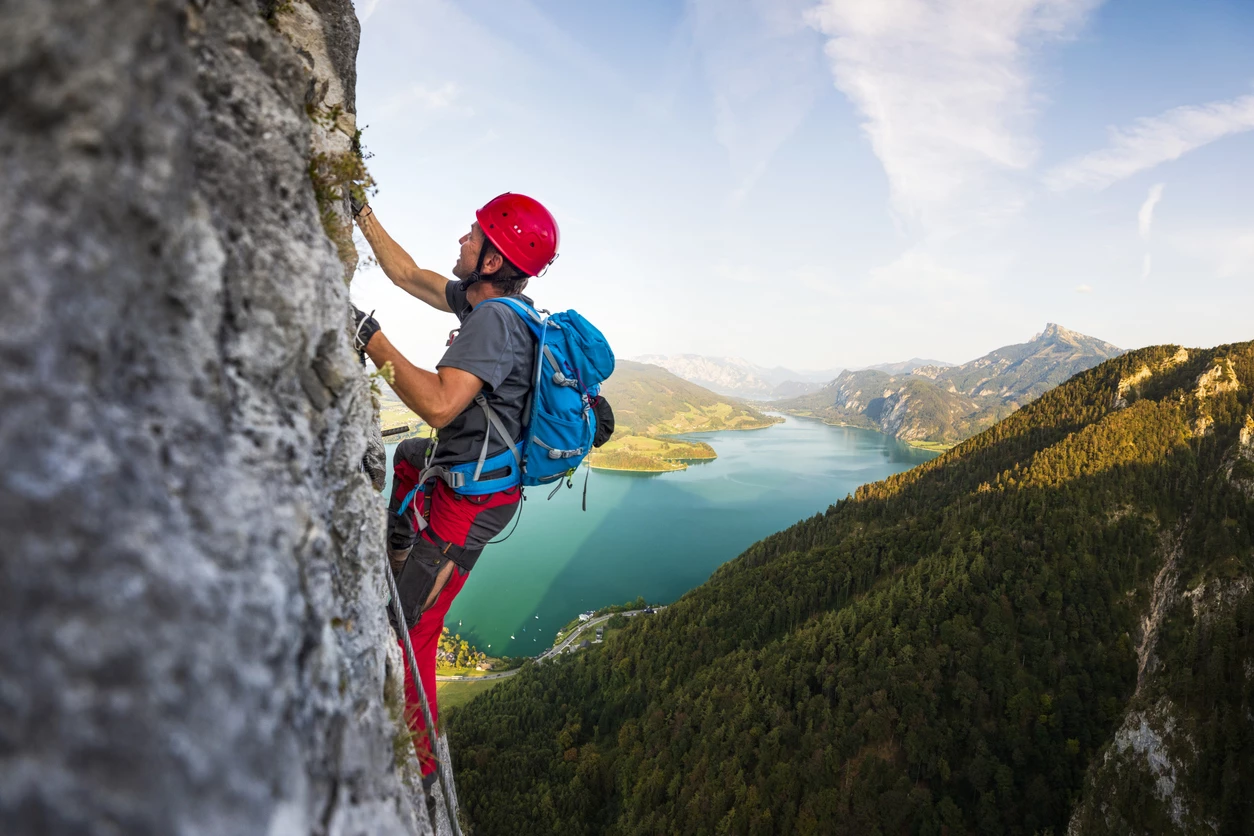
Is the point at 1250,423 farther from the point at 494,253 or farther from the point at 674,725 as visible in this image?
the point at 494,253

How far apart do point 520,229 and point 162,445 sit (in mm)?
2598

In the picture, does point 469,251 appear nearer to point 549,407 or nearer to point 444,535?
point 549,407

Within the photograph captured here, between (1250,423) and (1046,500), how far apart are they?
2379 centimetres

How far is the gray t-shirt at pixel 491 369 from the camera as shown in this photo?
279cm

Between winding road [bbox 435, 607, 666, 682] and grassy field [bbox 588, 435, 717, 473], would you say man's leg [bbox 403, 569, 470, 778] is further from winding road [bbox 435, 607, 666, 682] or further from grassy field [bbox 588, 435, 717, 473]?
grassy field [bbox 588, 435, 717, 473]

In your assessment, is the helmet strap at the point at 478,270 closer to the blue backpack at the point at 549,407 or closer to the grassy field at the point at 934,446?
the blue backpack at the point at 549,407

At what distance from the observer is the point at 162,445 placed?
1258mm

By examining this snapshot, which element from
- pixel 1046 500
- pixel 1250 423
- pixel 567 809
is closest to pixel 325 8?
pixel 567 809

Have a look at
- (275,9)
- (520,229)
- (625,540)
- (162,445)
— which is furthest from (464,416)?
(625,540)

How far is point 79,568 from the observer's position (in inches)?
40.9

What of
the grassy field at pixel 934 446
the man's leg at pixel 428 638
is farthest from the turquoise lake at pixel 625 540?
the grassy field at pixel 934 446

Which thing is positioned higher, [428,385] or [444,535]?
[428,385]

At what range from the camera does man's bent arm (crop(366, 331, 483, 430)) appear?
8.29 ft

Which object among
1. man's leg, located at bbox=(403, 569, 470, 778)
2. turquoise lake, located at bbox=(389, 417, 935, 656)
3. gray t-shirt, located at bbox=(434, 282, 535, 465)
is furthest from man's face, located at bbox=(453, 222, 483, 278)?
turquoise lake, located at bbox=(389, 417, 935, 656)
